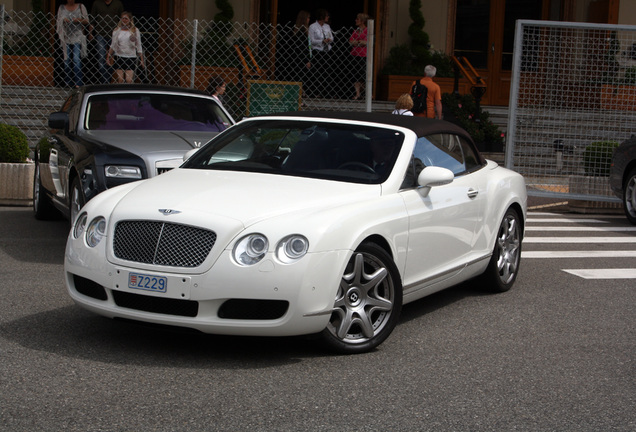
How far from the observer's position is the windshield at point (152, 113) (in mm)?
10039

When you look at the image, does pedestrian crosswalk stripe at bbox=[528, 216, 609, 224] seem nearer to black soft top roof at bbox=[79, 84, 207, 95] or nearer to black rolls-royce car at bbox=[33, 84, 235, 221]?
black rolls-royce car at bbox=[33, 84, 235, 221]

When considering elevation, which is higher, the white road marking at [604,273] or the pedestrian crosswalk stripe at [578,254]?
the white road marking at [604,273]

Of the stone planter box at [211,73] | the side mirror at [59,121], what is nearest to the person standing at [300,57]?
the stone planter box at [211,73]

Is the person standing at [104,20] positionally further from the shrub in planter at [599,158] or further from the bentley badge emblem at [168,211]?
the bentley badge emblem at [168,211]

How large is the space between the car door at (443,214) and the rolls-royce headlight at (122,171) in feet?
9.33

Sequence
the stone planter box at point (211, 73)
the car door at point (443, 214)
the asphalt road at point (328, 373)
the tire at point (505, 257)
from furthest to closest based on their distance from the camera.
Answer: the stone planter box at point (211, 73)
the tire at point (505, 257)
the car door at point (443, 214)
the asphalt road at point (328, 373)

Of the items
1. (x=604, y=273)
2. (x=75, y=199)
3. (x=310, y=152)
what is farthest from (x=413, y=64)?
(x=310, y=152)

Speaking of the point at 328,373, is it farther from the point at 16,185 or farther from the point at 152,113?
the point at 16,185

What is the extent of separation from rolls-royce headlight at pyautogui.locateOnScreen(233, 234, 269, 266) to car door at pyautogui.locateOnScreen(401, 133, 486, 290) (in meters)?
1.29

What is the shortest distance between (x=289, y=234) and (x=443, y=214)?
1.78m

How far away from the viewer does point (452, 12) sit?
73.2ft

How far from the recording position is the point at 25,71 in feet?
58.8

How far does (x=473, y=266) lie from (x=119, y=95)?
4.76 metres

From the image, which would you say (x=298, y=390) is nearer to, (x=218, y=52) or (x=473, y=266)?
(x=473, y=266)
